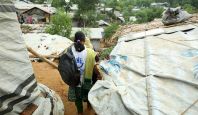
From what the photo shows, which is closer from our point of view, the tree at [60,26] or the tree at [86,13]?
the tree at [60,26]

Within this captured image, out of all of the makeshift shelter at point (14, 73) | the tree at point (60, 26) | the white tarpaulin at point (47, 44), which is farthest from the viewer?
the tree at point (60, 26)

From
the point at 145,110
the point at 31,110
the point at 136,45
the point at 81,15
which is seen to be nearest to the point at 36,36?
the point at 136,45

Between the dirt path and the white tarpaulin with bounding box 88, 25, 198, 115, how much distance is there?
147 centimetres

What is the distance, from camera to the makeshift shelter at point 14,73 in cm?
357

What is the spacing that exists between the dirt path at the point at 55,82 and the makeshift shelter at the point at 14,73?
1776mm

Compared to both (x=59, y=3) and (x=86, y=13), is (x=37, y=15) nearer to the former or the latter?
(x=59, y=3)

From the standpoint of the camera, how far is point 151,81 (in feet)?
11.6

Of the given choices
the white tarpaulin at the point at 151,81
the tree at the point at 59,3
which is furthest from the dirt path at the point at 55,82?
the tree at the point at 59,3

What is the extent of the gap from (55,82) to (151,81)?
4.83 m

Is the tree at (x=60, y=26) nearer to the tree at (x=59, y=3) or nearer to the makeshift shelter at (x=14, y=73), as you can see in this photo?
the tree at (x=59, y=3)

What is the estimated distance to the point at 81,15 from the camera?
39.2m

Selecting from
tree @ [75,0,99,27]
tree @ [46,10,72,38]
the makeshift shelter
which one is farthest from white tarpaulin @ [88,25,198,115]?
tree @ [75,0,99,27]

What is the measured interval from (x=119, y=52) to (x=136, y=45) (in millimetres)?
496

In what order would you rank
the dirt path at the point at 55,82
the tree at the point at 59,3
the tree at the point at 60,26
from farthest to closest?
1. the tree at the point at 59,3
2. the tree at the point at 60,26
3. the dirt path at the point at 55,82
